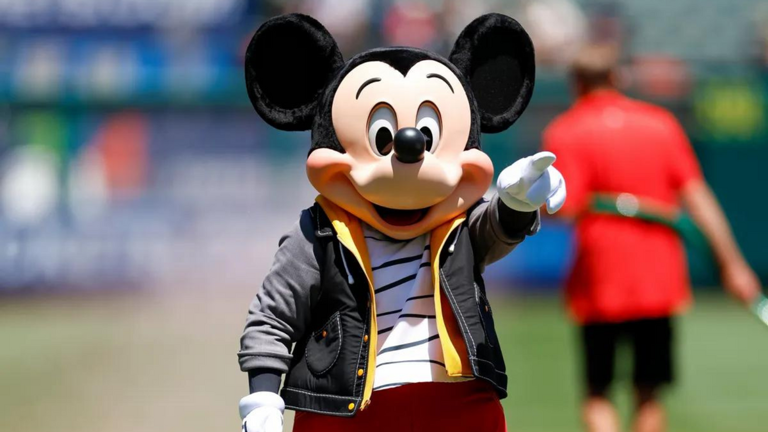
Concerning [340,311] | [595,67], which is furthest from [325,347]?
[595,67]

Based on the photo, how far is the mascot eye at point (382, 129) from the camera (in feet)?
9.89

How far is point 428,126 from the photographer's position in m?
3.02

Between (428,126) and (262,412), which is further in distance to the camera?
(428,126)

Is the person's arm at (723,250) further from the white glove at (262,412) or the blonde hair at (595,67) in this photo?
the white glove at (262,412)

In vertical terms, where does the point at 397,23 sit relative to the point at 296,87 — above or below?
above

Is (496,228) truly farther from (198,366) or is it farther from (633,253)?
(198,366)

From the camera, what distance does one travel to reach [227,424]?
243 inches

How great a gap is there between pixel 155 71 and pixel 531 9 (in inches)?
183

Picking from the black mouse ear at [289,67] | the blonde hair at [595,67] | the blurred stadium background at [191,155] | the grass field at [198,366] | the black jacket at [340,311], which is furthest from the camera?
the blurred stadium background at [191,155]

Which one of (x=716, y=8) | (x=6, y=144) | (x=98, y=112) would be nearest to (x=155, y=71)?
(x=98, y=112)

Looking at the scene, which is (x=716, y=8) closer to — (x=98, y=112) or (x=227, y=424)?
(x=98, y=112)

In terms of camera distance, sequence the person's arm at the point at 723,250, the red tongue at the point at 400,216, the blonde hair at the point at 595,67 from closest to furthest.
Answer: the red tongue at the point at 400,216
the person's arm at the point at 723,250
the blonde hair at the point at 595,67

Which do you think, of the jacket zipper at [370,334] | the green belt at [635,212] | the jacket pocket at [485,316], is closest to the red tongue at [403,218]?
the jacket zipper at [370,334]

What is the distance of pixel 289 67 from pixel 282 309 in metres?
0.71
